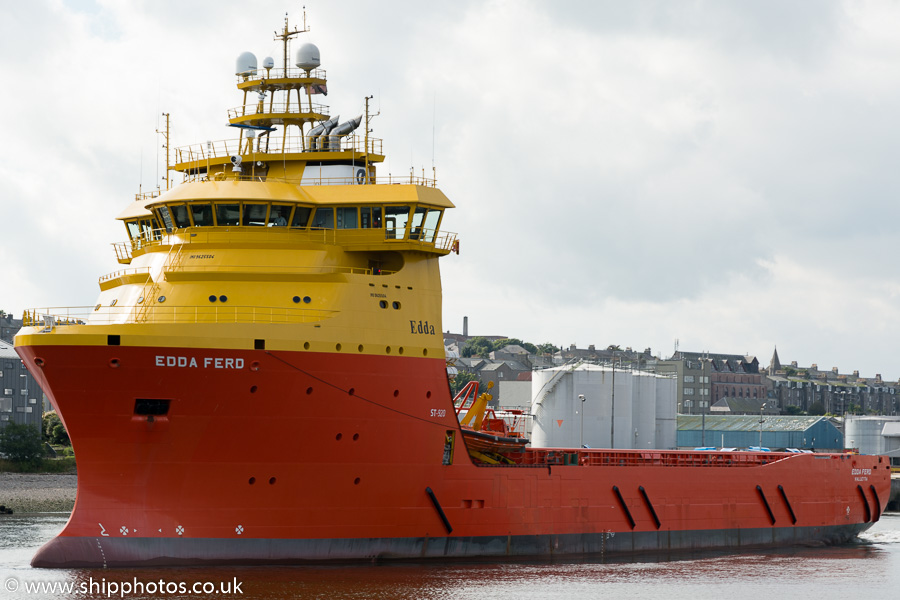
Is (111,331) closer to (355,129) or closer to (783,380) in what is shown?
(355,129)

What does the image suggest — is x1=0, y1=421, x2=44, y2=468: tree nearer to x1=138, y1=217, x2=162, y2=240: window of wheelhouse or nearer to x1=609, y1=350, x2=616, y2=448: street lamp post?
x1=609, y1=350, x2=616, y2=448: street lamp post

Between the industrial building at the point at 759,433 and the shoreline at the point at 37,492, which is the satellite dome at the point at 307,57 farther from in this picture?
the industrial building at the point at 759,433

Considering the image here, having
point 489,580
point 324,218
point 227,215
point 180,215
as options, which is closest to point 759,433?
point 489,580

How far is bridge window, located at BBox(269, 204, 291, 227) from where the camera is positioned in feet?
86.6

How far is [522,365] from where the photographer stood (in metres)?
146

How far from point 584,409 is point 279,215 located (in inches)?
1451

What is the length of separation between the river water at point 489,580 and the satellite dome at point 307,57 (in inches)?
499

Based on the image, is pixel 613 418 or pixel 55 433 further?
pixel 55 433

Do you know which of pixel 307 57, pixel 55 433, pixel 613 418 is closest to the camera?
pixel 307 57

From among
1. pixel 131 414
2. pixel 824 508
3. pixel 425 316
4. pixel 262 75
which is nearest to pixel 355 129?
pixel 262 75

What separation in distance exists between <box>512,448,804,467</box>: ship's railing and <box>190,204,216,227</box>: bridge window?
34.8ft

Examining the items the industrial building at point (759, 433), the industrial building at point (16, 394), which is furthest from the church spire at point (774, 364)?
the industrial building at point (16, 394)

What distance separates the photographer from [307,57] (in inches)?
1152

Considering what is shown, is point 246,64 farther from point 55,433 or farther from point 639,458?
point 55,433
